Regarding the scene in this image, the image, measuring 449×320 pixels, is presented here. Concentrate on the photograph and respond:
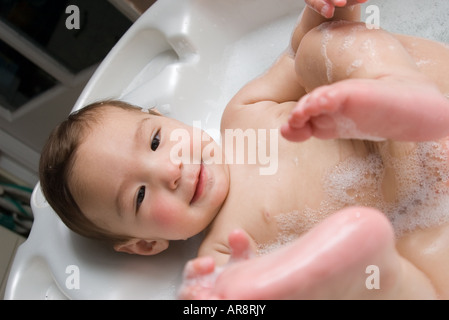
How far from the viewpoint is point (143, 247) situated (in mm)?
945

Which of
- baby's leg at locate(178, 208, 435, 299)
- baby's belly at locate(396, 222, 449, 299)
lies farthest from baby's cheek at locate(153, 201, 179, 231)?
baby's belly at locate(396, 222, 449, 299)

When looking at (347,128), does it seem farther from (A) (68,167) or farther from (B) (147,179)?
(A) (68,167)

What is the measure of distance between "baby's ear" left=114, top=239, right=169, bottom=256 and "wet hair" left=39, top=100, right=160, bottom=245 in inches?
0.5

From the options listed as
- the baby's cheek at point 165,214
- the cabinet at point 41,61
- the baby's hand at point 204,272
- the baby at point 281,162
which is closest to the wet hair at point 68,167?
the baby at point 281,162

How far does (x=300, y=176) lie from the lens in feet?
2.68

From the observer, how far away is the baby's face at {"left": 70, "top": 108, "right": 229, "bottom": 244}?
82cm

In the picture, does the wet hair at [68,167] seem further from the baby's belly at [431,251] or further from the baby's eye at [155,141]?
the baby's belly at [431,251]

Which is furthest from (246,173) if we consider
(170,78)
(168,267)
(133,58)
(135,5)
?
(135,5)

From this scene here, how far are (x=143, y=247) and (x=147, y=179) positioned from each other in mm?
182

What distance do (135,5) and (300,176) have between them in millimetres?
729

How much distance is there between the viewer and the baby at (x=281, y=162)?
0.64 m
